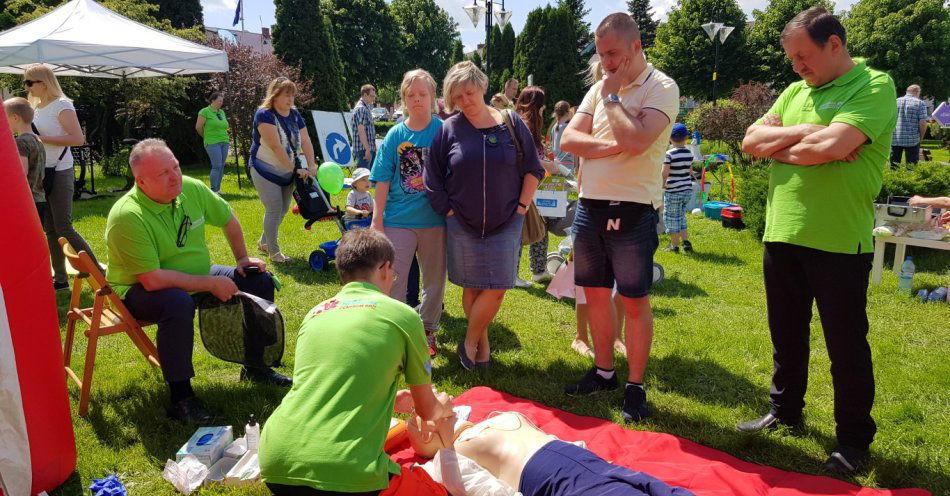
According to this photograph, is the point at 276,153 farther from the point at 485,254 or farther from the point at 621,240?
the point at 621,240

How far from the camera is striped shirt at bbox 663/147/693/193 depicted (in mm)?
8070

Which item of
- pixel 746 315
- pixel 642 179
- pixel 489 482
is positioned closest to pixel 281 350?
pixel 489 482

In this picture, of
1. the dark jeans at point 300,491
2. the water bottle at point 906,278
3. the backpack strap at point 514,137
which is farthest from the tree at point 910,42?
the dark jeans at point 300,491

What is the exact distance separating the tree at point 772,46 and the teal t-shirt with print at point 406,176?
3288 centimetres

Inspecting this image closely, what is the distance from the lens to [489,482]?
2729 millimetres

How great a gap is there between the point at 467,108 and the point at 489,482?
2222mm

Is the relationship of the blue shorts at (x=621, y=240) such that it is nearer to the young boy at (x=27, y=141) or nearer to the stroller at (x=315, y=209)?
the stroller at (x=315, y=209)

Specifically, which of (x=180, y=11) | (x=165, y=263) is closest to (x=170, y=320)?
(x=165, y=263)

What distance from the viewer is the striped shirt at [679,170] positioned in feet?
26.5

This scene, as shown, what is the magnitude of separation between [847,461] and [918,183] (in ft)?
18.3

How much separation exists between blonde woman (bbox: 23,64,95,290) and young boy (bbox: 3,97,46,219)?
38 centimetres

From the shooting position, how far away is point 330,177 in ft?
25.0

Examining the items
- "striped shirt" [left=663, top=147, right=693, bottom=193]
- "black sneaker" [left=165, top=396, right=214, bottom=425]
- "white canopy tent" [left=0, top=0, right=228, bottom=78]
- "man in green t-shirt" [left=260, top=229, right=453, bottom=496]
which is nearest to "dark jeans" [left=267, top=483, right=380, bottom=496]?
"man in green t-shirt" [left=260, top=229, right=453, bottom=496]

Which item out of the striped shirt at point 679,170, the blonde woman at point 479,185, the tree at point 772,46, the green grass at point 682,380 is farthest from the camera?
the tree at point 772,46
